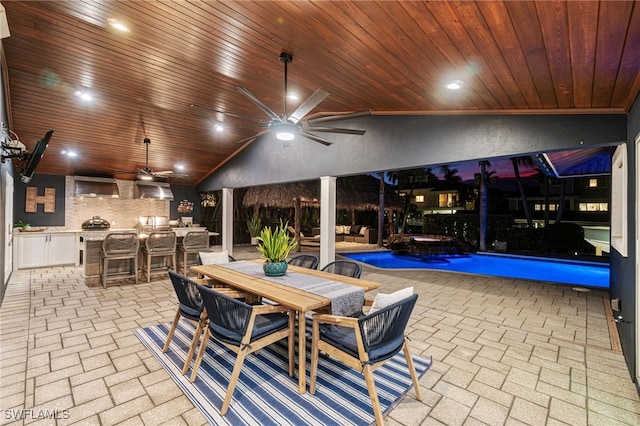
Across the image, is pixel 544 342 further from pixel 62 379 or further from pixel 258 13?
pixel 62 379

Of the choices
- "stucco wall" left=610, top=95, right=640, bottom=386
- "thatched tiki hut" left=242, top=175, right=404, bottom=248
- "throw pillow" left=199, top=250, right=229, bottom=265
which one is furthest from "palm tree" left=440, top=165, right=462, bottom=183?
"throw pillow" left=199, top=250, right=229, bottom=265

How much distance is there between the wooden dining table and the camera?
2324 mm

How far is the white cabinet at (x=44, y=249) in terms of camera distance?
6.90m

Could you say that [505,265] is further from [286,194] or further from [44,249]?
[44,249]

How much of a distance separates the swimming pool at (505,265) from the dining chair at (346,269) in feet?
18.1

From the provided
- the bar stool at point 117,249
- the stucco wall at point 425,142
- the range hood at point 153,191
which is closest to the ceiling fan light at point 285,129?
the stucco wall at point 425,142

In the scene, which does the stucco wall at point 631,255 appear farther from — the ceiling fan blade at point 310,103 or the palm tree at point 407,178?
the palm tree at point 407,178

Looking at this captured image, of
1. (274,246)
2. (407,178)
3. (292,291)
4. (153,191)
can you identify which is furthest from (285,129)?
(407,178)

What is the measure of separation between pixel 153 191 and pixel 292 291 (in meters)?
8.29

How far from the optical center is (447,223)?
13422mm

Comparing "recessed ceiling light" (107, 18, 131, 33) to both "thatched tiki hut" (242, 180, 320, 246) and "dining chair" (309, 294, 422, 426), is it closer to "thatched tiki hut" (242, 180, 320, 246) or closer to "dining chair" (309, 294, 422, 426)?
"dining chair" (309, 294, 422, 426)

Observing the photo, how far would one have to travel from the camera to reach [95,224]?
8.07m

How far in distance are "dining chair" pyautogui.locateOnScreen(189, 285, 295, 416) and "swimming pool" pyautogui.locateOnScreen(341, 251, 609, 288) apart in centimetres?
684

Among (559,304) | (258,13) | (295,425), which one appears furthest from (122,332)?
(559,304)
